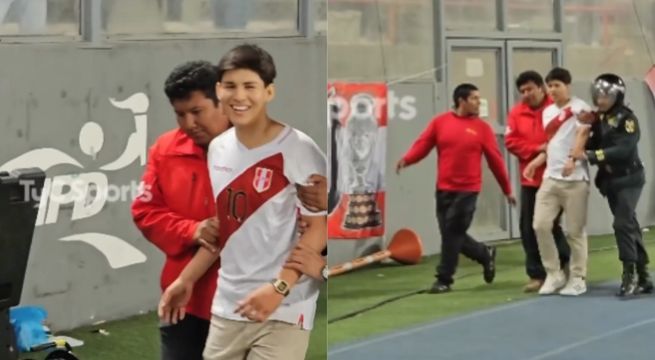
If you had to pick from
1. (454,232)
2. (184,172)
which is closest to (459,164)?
(454,232)

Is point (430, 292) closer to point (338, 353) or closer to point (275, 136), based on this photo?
point (338, 353)

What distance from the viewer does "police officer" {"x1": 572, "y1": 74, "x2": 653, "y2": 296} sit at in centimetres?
156

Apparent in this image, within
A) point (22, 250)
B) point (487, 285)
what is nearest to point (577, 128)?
point (487, 285)

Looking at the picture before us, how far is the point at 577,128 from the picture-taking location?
1555 mm

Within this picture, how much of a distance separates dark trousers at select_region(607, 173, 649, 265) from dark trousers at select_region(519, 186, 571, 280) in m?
0.09

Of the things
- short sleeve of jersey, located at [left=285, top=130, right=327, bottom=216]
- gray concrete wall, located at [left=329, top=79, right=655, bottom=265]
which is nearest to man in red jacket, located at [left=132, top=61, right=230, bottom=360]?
short sleeve of jersey, located at [left=285, top=130, right=327, bottom=216]

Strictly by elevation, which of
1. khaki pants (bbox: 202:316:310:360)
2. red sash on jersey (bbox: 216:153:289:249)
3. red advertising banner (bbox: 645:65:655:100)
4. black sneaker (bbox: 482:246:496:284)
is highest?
red advertising banner (bbox: 645:65:655:100)

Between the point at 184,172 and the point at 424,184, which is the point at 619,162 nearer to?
the point at 424,184

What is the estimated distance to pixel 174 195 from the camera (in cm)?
173

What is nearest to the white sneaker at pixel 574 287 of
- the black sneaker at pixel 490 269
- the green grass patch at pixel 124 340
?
the black sneaker at pixel 490 269

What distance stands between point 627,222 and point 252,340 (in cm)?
74

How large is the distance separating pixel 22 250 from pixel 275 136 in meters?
0.53

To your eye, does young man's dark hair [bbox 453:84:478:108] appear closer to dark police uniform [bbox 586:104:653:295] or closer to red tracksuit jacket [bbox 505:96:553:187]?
red tracksuit jacket [bbox 505:96:553:187]

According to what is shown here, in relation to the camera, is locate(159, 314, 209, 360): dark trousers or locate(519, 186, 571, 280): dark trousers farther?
locate(159, 314, 209, 360): dark trousers
